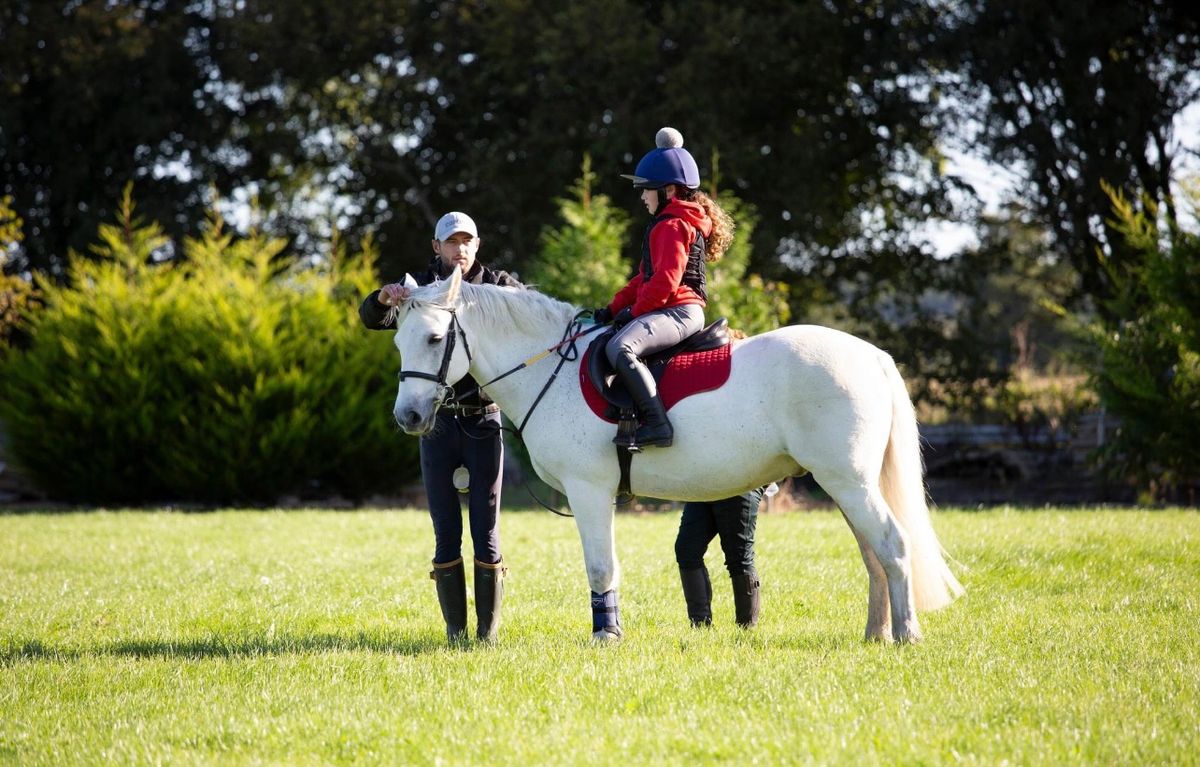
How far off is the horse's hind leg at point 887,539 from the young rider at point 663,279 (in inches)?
39.9

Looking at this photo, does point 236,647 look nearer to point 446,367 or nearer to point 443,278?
point 446,367

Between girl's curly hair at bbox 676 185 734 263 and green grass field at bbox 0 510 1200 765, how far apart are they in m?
2.24

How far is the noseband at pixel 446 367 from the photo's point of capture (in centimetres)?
593

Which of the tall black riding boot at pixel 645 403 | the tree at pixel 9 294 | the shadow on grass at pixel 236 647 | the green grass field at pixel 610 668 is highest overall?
the tree at pixel 9 294

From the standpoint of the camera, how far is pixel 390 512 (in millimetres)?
15195

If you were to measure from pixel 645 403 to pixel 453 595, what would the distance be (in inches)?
71.6

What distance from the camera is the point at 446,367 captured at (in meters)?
6.02

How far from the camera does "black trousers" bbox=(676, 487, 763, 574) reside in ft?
22.1

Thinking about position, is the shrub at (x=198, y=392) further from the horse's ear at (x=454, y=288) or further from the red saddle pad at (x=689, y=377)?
the red saddle pad at (x=689, y=377)

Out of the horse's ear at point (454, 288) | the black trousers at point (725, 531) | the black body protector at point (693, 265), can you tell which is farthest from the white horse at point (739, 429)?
the black trousers at point (725, 531)

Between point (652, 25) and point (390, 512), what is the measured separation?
12.6m

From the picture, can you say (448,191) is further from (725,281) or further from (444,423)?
(444,423)

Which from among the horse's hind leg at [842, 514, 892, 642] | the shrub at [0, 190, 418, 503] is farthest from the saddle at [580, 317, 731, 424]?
the shrub at [0, 190, 418, 503]

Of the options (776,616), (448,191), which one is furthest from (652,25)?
(776,616)
